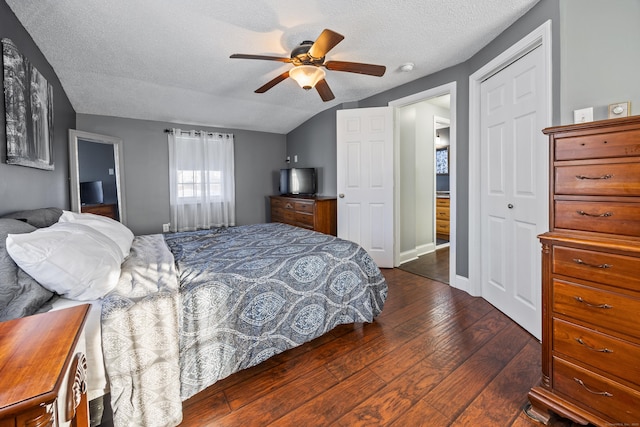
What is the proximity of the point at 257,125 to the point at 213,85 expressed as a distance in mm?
1648

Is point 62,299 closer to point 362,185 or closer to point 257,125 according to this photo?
point 362,185

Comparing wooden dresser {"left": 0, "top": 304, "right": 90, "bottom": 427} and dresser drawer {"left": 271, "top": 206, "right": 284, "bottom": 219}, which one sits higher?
dresser drawer {"left": 271, "top": 206, "right": 284, "bottom": 219}

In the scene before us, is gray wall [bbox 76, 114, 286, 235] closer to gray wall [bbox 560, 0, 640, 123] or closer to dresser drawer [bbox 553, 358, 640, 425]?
gray wall [bbox 560, 0, 640, 123]

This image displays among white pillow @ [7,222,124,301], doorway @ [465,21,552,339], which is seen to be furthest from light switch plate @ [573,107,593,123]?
white pillow @ [7,222,124,301]

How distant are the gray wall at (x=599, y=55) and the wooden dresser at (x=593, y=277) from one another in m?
0.67

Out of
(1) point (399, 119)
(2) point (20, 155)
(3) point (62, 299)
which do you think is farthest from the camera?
(1) point (399, 119)

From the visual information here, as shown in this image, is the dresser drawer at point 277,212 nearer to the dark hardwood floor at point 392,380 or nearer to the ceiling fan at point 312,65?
the ceiling fan at point 312,65

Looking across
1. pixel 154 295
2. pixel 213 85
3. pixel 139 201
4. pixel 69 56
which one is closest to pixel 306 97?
pixel 213 85

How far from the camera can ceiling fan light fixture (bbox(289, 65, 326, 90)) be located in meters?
2.36

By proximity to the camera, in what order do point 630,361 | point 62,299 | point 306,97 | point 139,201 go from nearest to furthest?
point 630,361 → point 62,299 → point 306,97 → point 139,201

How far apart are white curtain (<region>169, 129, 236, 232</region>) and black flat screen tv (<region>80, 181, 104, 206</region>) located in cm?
95

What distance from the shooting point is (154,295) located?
4.17 feet

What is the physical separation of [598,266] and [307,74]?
7.56 feet

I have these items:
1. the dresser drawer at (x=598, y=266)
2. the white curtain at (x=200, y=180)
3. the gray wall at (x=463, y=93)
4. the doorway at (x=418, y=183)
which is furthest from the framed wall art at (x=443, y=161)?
the dresser drawer at (x=598, y=266)
